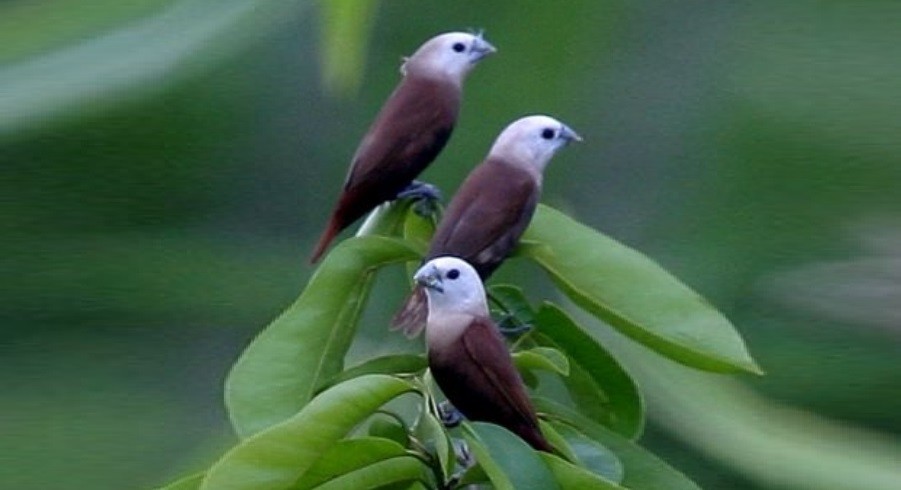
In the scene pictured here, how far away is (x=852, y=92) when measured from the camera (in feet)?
2.70

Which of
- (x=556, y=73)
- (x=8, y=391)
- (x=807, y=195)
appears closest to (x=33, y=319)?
(x=8, y=391)

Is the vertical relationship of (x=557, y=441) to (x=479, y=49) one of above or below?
below

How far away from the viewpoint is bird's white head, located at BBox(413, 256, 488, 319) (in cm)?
50

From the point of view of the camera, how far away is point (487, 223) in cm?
53

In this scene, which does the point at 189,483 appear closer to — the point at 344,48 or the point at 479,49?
the point at 479,49

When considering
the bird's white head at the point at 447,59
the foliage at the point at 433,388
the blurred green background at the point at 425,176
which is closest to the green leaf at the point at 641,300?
the foliage at the point at 433,388

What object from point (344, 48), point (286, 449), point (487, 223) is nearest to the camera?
point (286, 449)

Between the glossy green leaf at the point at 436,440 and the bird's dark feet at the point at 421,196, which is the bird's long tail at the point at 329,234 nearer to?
the bird's dark feet at the point at 421,196

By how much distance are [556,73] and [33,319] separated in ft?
1.01

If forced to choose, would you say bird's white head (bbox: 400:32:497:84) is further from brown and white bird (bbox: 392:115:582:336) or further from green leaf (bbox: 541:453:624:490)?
green leaf (bbox: 541:453:624:490)

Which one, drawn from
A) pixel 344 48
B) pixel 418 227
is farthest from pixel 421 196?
pixel 344 48

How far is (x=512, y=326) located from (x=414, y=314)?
33mm

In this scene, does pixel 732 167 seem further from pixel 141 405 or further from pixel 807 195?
pixel 141 405

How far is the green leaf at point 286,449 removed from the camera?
1.41 ft
